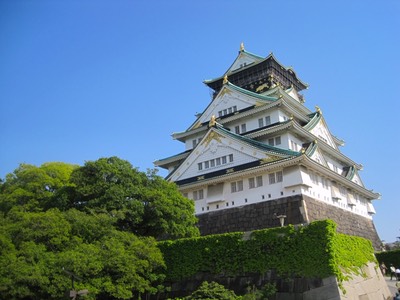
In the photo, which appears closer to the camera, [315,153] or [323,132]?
[315,153]

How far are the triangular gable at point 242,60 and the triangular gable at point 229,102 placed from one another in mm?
6218

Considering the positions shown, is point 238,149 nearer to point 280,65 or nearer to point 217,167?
point 217,167

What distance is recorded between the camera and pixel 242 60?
146ft

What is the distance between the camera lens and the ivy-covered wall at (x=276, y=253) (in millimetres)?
17297

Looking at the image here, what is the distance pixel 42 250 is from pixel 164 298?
7.08 metres

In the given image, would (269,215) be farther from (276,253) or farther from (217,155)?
(276,253)

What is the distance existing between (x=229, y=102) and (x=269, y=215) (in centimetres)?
1390

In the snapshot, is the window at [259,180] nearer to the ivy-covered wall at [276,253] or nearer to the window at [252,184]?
the window at [252,184]

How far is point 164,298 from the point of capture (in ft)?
69.1

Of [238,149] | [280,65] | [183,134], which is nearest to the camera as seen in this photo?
[238,149]

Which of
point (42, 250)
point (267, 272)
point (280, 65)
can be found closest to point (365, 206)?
point (280, 65)

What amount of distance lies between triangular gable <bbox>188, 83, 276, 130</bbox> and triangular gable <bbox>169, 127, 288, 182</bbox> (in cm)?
551

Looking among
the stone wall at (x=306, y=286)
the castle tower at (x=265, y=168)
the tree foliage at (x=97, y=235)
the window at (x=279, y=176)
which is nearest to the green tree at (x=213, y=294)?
the stone wall at (x=306, y=286)

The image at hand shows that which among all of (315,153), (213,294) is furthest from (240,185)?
(213,294)
